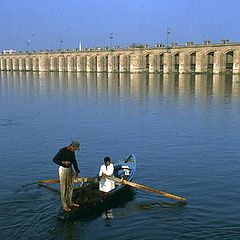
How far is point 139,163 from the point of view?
2186cm

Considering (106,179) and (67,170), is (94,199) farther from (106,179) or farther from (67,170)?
(67,170)

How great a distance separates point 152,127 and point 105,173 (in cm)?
1770

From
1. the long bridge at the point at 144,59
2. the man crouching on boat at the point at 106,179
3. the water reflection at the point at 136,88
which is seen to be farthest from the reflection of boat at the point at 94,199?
the long bridge at the point at 144,59

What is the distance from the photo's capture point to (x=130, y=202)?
52.9ft

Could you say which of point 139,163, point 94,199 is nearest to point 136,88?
point 139,163

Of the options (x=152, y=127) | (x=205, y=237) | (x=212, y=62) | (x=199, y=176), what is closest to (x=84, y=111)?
(x=152, y=127)

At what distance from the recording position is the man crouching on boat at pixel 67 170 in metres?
13.3

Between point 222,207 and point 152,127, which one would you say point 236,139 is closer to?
point 152,127

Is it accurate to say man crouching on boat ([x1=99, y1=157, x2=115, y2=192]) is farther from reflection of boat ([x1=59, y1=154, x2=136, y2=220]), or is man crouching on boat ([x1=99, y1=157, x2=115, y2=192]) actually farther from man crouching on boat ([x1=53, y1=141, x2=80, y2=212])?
man crouching on boat ([x1=53, y1=141, x2=80, y2=212])

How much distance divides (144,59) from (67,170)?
11350 cm

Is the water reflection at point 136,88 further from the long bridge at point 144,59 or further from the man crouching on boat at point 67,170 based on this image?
the man crouching on boat at point 67,170

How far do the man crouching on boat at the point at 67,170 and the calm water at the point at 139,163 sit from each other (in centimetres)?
83

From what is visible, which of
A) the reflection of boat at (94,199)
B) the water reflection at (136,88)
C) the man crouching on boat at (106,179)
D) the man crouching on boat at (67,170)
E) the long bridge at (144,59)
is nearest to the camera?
the man crouching on boat at (67,170)

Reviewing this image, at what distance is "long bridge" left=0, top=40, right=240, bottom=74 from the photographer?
10500cm
